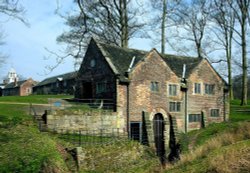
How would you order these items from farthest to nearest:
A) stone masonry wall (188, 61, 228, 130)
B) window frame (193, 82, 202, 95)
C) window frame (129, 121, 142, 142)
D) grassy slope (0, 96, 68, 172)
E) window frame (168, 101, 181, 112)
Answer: window frame (193, 82, 202, 95) < stone masonry wall (188, 61, 228, 130) < window frame (168, 101, 181, 112) < window frame (129, 121, 142, 142) < grassy slope (0, 96, 68, 172)

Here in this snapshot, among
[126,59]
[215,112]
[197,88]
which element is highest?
[126,59]

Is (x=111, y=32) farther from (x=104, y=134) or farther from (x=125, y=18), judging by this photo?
(x=104, y=134)

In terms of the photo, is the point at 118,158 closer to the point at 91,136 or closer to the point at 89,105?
the point at 91,136

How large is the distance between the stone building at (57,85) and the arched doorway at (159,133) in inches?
1608

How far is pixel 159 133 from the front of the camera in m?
36.2

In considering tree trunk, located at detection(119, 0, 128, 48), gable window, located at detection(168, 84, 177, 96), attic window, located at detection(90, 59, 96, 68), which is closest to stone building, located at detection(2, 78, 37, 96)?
tree trunk, located at detection(119, 0, 128, 48)

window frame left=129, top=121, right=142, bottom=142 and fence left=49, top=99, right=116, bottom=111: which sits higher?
fence left=49, top=99, right=116, bottom=111

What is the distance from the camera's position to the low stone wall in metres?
29.1

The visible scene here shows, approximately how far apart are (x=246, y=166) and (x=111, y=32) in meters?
38.7

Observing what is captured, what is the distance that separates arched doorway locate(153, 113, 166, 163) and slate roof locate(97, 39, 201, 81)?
5.40m

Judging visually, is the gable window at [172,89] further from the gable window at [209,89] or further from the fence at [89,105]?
the fence at [89,105]

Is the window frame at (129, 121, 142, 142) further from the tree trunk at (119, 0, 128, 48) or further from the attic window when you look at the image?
the tree trunk at (119, 0, 128, 48)

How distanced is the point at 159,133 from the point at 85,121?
327 inches

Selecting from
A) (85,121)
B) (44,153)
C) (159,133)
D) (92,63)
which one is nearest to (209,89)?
(159,133)
